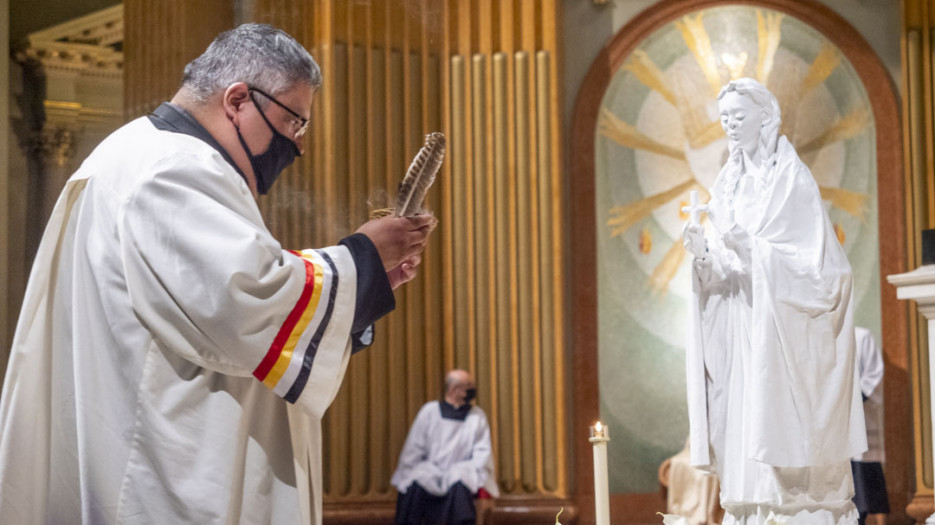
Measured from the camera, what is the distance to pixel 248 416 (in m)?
2.11

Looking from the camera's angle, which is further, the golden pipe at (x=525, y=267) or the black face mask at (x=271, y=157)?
the golden pipe at (x=525, y=267)

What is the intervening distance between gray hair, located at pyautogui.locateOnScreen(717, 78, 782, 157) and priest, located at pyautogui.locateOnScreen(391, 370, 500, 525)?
371 centimetres

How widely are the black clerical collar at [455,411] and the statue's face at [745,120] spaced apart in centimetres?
374

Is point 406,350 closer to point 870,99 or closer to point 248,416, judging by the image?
point 870,99

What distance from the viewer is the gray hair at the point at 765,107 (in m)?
Answer: 5.19

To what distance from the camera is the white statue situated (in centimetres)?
474

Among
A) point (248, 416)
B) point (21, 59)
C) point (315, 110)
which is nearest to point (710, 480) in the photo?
point (315, 110)

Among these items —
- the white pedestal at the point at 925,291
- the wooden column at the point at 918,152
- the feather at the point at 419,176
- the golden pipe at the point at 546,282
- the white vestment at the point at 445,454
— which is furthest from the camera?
the golden pipe at the point at 546,282

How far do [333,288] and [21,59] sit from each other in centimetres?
586

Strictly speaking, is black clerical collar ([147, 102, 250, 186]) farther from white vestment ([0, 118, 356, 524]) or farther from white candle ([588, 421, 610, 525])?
white candle ([588, 421, 610, 525])

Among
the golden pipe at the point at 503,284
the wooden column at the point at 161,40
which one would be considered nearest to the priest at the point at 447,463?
the golden pipe at the point at 503,284

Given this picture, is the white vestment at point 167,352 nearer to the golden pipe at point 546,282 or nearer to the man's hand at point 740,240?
the man's hand at point 740,240

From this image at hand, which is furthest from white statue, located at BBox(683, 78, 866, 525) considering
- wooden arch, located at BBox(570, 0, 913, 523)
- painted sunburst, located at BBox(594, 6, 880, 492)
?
painted sunburst, located at BBox(594, 6, 880, 492)

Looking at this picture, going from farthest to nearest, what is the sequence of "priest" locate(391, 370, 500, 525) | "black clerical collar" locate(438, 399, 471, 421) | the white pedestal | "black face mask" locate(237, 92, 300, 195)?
"black clerical collar" locate(438, 399, 471, 421) < "priest" locate(391, 370, 500, 525) < the white pedestal < "black face mask" locate(237, 92, 300, 195)
